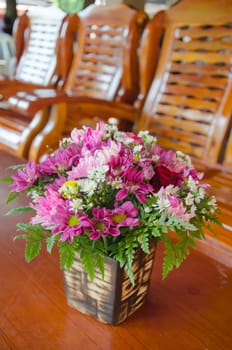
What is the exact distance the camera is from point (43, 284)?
2.27 feet

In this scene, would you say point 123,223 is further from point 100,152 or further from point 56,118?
point 56,118

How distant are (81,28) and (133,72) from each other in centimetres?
52

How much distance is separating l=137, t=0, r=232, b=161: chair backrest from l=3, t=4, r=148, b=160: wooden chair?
16 centimetres

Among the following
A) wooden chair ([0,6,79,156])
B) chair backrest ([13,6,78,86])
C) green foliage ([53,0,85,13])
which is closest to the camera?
wooden chair ([0,6,79,156])

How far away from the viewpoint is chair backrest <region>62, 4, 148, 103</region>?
65.3 inches

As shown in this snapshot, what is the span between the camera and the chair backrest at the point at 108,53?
1.66 metres

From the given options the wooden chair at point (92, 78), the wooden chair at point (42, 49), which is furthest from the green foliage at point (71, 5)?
the wooden chair at point (92, 78)

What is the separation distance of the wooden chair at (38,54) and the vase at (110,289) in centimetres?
120

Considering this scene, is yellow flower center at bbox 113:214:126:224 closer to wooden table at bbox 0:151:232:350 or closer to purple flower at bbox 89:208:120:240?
purple flower at bbox 89:208:120:240

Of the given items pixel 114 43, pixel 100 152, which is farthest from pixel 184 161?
pixel 114 43

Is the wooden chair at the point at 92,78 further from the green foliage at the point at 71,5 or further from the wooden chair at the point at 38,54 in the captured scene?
the green foliage at the point at 71,5

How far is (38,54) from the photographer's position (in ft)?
7.63

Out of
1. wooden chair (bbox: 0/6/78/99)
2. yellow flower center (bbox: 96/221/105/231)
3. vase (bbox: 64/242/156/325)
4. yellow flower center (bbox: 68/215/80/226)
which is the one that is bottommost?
vase (bbox: 64/242/156/325)

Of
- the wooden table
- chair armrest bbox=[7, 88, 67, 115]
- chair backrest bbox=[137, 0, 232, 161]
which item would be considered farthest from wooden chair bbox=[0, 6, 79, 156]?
the wooden table
